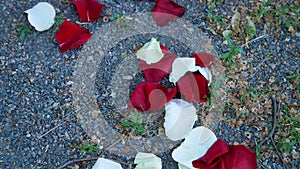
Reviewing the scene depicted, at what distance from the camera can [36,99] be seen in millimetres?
1322

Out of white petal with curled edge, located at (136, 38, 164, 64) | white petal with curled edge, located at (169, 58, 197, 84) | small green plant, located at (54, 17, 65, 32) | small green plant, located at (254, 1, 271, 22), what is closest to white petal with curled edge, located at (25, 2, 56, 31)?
small green plant, located at (54, 17, 65, 32)

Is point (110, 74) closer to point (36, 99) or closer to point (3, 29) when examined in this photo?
point (36, 99)

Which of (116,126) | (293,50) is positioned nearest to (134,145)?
(116,126)

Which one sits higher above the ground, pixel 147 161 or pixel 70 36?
pixel 70 36

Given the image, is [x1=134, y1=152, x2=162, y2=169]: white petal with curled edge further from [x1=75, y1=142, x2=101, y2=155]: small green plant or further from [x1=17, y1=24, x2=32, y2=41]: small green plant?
[x1=17, y1=24, x2=32, y2=41]: small green plant

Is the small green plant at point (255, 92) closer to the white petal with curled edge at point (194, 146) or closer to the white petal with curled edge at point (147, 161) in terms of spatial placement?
the white petal with curled edge at point (194, 146)

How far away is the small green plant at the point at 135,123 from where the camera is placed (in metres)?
1.27

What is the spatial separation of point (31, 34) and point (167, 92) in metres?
0.44

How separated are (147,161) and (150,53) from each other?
29 centimetres

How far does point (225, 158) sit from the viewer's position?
1214 millimetres

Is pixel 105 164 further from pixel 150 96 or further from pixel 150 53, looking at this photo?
pixel 150 53

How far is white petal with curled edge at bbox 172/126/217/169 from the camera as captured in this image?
1.22 m

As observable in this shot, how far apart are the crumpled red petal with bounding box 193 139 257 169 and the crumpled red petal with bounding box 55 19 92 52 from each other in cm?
46

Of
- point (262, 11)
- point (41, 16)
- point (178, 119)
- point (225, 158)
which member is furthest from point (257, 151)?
point (41, 16)
